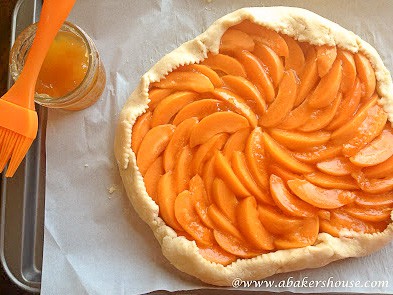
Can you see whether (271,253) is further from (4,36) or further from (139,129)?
(4,36)

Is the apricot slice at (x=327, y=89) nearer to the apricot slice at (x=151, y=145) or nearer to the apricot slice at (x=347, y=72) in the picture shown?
the apricot slice at (x=347, y=72)

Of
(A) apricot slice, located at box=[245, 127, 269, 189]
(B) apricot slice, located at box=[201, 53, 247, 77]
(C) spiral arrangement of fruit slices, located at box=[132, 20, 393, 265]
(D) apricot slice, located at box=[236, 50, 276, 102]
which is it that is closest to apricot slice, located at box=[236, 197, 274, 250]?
(C) spiral arrangement of fruit slices, located at box=[132, 20, 393, 265]

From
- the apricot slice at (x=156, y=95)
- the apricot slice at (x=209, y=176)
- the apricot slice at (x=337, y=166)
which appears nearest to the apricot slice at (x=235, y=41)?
the apricot slice at (x=156, y=95)

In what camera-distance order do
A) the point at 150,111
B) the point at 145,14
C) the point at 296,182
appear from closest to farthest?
the point at 296,182
the point at 150,111
the point at 145,14

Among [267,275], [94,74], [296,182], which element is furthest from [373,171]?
[94,74]

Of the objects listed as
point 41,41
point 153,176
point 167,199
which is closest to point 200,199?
point 167,199

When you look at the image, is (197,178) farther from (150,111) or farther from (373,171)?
(373,171)
